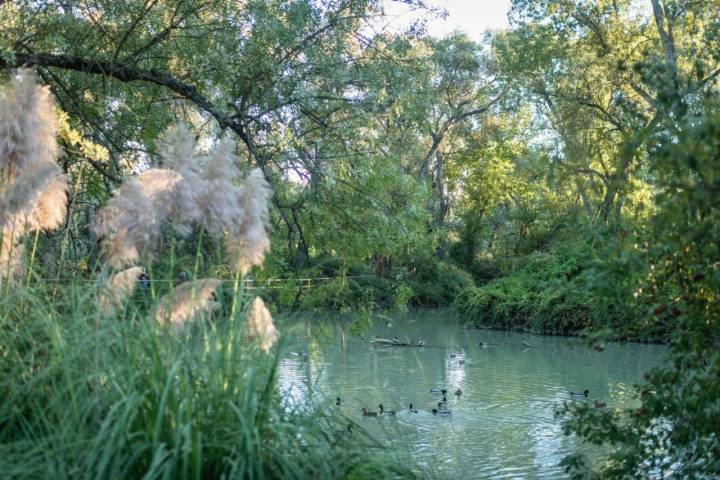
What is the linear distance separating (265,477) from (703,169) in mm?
A: 1784

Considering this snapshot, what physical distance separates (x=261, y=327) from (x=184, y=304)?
0.89 feet

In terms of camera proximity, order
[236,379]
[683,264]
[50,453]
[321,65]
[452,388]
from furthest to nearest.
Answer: [452,388], [321,65], [683,264], [236,379], [50,453]

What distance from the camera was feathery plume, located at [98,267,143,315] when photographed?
2.94 metres

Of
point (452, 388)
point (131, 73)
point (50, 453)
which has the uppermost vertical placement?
point (131, 73)

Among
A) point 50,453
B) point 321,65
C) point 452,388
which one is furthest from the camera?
point 452,388

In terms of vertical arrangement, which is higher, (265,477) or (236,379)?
(236,379)

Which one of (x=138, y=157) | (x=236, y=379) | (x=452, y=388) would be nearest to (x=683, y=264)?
(x=236, y=379)

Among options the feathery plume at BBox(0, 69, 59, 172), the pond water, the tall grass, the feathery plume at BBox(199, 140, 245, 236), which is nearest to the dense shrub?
the pond water

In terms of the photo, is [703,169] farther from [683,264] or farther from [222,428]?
[222,428]

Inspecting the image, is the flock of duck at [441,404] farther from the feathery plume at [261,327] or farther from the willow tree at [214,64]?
the feathery plume at [261,327]

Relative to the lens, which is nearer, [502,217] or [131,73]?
[131,73]

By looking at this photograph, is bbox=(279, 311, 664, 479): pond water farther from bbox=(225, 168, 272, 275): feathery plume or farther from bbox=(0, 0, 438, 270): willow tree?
bbox=(0, 0, 438, 270): willow tree

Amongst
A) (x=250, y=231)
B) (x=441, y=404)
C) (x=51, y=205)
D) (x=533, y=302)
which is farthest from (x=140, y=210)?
(x=533, y=302)

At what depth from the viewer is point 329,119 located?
285 inches
